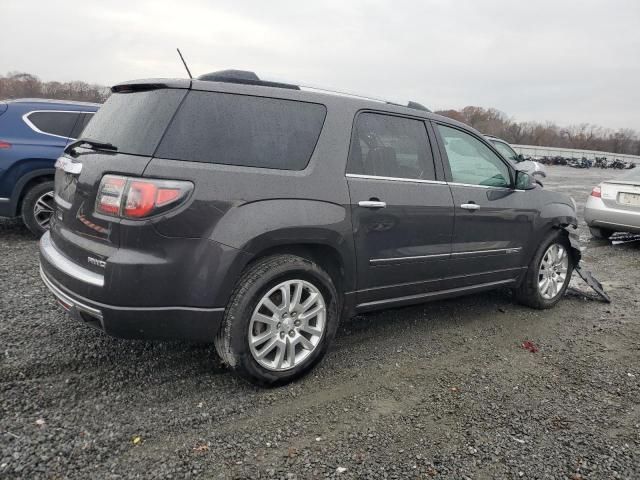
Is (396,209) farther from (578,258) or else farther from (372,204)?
(578,258)

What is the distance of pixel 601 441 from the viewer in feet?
8.91

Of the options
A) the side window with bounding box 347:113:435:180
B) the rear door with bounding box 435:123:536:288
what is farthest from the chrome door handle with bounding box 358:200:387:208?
the rear door with bounding box 435:123:536:288

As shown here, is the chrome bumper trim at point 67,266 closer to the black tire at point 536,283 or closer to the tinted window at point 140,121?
the tinted window at point 140,121

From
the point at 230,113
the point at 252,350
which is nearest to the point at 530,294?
the point at 252,350

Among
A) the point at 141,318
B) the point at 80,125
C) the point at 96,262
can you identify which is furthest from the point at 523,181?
the point at 80,125

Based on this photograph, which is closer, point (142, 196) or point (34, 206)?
point (142, 196)

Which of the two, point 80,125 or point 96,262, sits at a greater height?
point 80,125

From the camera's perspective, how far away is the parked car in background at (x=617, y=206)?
7891 mm

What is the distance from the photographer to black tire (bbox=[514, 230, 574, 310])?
4.73 metres

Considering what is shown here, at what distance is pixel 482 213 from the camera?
4043mm

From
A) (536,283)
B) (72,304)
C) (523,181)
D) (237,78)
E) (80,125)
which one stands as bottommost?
(536,283)

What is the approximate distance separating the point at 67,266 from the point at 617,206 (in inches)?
328

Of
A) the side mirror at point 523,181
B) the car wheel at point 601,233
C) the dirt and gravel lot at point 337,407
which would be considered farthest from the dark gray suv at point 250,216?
the car wheel at point 601,233

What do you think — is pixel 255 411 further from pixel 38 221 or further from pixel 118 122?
pixel 38 221
